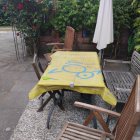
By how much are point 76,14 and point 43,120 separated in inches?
143

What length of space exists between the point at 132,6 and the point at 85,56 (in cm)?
267

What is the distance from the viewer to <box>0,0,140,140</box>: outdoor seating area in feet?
8.96

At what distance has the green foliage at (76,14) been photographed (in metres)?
6.34

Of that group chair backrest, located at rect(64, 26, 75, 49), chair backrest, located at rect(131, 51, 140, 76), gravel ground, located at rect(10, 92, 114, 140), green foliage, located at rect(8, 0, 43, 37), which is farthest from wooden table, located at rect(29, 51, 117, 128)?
green foliage, located at rect(8, 0, 43, 37)

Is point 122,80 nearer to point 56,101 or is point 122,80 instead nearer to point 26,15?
point 56,101

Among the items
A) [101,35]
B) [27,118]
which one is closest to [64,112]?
[27,118]

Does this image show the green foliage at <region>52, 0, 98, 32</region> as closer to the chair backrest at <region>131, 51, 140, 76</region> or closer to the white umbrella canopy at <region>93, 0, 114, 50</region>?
the white umbrella canopy at <region>93, 0, 114, 50</region>

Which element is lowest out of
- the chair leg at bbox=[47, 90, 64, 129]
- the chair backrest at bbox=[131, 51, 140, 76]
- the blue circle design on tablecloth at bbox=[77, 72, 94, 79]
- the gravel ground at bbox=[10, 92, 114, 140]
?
the gravel ground at bbox=[10, 92, 114, 140]

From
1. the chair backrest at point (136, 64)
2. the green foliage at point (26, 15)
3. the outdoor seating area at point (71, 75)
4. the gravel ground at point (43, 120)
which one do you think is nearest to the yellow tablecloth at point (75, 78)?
the outdoor seating area at point (71, 75)

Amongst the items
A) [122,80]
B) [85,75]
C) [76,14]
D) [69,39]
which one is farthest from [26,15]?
[85,75]

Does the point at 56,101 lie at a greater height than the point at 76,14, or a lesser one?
lesser

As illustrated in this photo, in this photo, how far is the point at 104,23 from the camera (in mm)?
5426

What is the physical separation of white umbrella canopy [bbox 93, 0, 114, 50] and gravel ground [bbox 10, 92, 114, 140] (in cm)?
172

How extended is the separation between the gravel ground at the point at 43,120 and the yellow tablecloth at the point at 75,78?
22.4 inches
